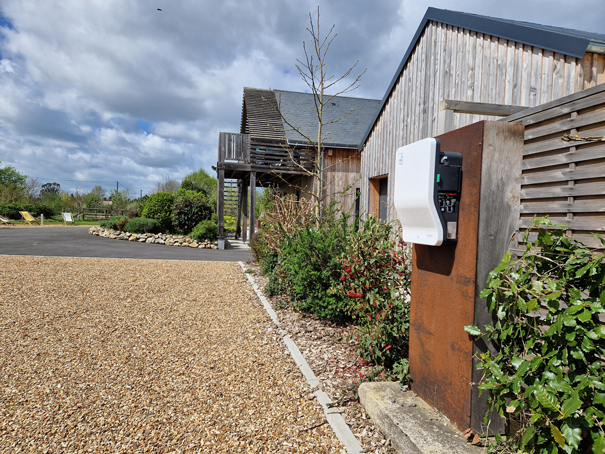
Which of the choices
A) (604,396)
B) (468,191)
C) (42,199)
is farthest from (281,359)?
(42,199)

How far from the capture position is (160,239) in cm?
1438

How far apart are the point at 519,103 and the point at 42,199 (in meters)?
34.2

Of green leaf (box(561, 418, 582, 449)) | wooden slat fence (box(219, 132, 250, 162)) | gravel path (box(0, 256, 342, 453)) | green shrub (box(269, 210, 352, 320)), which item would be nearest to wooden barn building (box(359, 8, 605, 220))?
green shrub (box(269, 210, 352, 320))

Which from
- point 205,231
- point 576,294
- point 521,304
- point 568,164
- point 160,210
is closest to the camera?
point 576,294

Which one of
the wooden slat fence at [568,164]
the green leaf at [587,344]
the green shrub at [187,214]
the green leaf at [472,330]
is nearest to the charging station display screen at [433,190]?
the wooden slat fence at [568,164]

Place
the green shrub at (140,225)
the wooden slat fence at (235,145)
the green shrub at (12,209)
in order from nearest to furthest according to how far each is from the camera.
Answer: the wooden slat fence at (235,145) → the green shrub at (140,225) → the green shrub at (12,209)

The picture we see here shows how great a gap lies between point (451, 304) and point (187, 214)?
14561 mm

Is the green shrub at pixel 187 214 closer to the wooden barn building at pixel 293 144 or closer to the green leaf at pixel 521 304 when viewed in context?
the wooden barn building at pixel 293 144

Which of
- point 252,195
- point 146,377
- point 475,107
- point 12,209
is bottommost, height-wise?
point 146,377

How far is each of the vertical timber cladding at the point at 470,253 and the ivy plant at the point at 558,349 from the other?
0.67ft

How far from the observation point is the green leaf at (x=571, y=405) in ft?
4.23

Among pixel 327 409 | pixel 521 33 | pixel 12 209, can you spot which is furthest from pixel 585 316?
pixel 12 209

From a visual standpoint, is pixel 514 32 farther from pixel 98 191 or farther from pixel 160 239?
pixel 98 191

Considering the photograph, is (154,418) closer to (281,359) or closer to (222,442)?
(222,442)
